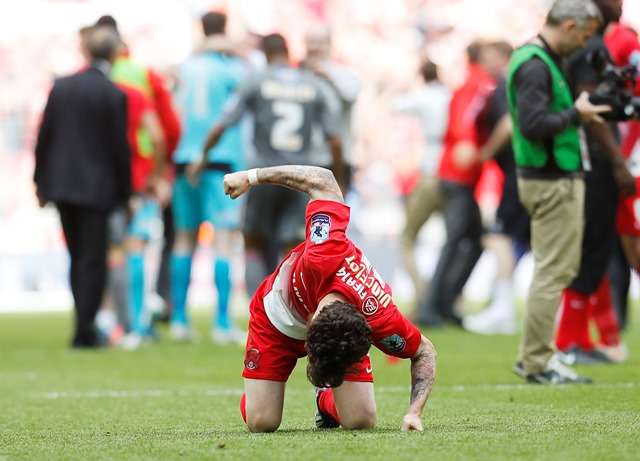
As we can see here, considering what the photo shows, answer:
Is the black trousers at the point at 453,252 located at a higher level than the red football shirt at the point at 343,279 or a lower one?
lower

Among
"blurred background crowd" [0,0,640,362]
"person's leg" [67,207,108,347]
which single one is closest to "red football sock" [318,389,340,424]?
"person's leg" [67,207,108,347]

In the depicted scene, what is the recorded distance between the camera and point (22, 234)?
30.6 metres

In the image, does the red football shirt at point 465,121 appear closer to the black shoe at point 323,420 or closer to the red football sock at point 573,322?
the red football sock at point 573,322

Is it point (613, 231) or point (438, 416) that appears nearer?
point (438, 416)

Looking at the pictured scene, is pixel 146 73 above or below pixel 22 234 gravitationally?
above

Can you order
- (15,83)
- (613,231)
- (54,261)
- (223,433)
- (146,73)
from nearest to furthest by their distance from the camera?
(223,433) → (613,231) → (146,73) → (54,261) → (15,83)

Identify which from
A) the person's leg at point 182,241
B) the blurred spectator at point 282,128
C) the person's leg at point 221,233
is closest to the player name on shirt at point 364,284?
the blurred spectator at point 282,128

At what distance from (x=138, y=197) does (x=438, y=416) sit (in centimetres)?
654

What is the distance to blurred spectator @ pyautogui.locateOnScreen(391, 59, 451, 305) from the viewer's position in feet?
44.5

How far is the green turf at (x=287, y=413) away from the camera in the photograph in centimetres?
490

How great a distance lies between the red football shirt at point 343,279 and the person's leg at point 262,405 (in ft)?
1.57

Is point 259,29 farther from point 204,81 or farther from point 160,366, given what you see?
point 160,366

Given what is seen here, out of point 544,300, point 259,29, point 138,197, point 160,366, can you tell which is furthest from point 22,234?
point 544,300

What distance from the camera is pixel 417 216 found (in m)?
13.7
